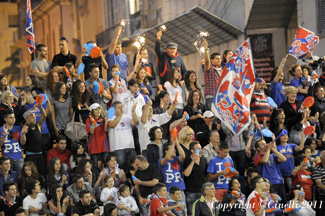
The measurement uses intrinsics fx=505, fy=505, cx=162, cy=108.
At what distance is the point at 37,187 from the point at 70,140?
1.49 meters

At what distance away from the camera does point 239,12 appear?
18.2 metres

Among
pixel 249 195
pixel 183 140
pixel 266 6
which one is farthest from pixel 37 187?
pixel 266 6

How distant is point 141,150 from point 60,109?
5.97 feet

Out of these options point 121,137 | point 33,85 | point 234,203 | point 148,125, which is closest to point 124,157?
point 121,137

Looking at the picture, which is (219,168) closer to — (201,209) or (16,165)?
(201,209)

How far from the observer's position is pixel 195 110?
1080 cm

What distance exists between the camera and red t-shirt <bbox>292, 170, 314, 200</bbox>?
32.8ft

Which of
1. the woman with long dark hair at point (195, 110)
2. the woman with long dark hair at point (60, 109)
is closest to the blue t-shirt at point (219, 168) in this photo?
the woman with long dark hair at point (195, 110)

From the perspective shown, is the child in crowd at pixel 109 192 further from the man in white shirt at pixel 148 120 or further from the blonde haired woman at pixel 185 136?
the blonde haired woman at pixel 185 136

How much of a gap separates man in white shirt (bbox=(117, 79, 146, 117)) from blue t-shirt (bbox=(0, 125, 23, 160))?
221 centimetres

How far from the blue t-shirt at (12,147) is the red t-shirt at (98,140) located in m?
1.32

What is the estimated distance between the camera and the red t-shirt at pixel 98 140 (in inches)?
383

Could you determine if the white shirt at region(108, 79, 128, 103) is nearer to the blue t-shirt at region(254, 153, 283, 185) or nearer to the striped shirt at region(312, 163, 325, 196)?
the blue t-shirt at region(254, 153, 283, 185)

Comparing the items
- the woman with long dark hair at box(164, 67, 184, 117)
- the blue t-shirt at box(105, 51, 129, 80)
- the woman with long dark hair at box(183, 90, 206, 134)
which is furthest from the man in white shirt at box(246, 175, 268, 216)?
the blue t-shirt at box(105, 51, 129, 80)
